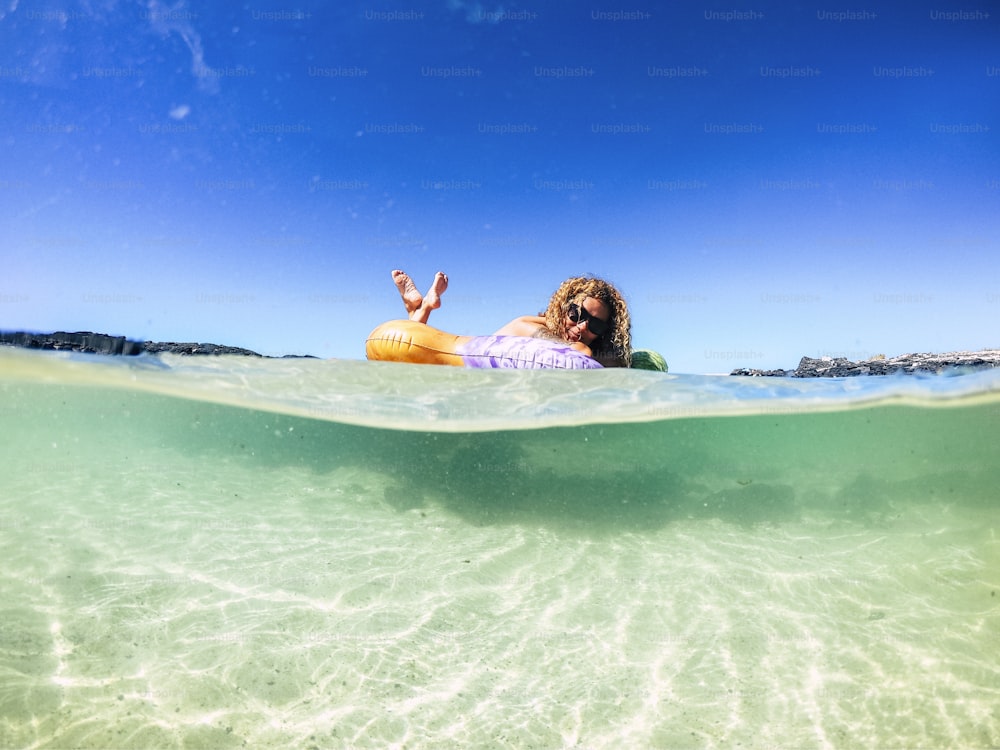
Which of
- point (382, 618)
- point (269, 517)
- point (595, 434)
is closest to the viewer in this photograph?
point (382, 618)

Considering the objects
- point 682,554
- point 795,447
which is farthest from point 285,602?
point 795,447

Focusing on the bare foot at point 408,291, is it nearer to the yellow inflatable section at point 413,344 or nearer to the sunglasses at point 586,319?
the yellow inflatable section at point 413,344

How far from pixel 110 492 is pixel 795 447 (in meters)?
12.6

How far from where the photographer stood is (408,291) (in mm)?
8008

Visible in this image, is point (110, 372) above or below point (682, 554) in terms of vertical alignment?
above

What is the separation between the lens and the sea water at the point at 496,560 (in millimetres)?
4090

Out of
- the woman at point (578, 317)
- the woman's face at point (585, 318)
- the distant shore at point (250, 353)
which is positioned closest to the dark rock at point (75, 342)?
the distant shore at point (250, 353)

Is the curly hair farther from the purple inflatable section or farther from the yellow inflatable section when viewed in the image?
the yellow inflatable section

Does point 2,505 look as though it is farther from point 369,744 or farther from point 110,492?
point 369,744

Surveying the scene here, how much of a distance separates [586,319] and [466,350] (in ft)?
5.98

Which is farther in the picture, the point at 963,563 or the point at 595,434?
the point at 595,434

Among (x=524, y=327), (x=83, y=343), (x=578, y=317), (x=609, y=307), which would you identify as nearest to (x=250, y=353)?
(x=83, y=343)

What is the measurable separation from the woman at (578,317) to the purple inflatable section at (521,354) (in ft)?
0.59

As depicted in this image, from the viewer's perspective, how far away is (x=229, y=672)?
14.0ft
